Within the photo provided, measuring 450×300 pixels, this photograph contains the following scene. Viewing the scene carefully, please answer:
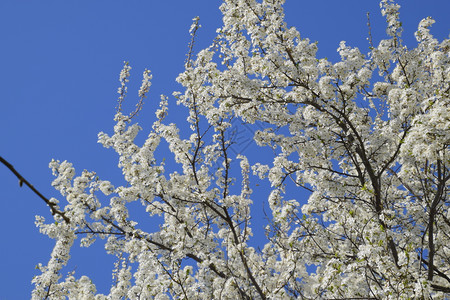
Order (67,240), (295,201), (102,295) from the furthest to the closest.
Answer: (102,295)
(295,201)
(67,240)

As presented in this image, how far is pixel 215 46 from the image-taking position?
10234 mm

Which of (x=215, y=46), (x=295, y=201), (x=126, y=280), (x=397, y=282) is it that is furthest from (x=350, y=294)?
(x=215, y=46)

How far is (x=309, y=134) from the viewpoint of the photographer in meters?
9.73

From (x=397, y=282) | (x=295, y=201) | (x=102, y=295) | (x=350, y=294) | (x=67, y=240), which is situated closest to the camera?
(x=397, y=282)

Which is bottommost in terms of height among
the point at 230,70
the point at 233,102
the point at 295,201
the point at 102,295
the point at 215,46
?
the point at 102,295

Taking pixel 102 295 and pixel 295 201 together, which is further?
pixel 102 295

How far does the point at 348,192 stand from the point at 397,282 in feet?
12.3

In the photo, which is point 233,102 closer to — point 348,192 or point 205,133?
point 205,133

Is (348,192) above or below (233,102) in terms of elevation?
below

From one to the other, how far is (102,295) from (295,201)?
540cm

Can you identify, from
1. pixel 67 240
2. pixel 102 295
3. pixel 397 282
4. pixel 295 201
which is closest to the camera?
pixel 397 282

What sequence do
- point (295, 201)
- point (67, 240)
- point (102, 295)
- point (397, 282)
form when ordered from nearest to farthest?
point (397, 282) < point (67, 240) < point (295, 201) < point (102, 295)

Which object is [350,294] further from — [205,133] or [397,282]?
[205,133]

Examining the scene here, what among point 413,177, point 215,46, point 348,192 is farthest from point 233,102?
point 413,177
